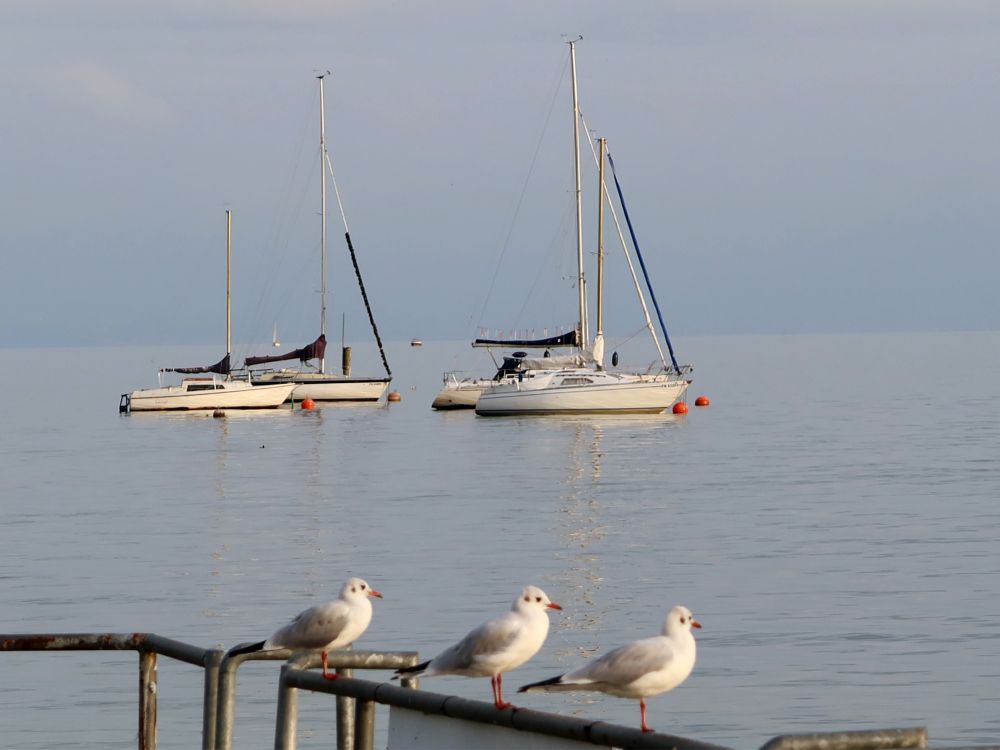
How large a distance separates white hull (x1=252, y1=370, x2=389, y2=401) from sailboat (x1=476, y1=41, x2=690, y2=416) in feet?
58.5

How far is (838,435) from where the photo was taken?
264 feet

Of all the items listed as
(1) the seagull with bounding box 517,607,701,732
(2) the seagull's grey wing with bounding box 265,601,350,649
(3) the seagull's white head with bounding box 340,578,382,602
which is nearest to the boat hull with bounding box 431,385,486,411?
(3) the seagull's white head with bounding box 340,578,382,602

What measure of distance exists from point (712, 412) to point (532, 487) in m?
50.4

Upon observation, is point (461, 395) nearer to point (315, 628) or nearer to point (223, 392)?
point (223, 392)

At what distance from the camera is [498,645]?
754 centimetres

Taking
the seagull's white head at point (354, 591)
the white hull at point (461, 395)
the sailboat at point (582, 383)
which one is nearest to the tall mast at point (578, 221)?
the sailboat at point (582, 383)

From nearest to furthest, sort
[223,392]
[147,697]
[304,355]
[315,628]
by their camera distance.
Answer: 1. [147,697]
2. [315,628]
3. [223,392]
4. [304,355]

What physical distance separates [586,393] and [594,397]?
1.61 ft

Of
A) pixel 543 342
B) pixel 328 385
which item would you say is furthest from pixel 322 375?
pixel 543 342

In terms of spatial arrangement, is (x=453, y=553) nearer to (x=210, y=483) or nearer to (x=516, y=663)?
(x=210, y=483)

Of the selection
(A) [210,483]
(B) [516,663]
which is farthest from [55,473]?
(B) [516,663]

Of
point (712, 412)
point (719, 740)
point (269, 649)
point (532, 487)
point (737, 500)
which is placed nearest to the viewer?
point (269, 649)

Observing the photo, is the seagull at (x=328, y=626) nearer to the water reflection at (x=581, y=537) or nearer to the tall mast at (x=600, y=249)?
the water reflection at (x=581, y=537)

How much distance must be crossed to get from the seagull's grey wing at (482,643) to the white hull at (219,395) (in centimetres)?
8829
